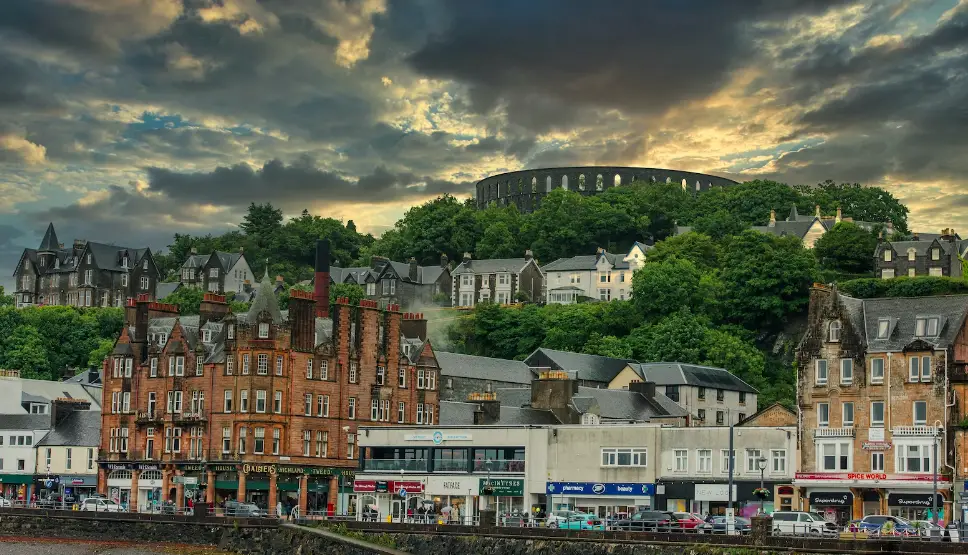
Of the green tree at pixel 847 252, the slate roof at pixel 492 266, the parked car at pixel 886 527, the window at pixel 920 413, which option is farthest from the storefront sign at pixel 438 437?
the slate roof at pixel 492 266

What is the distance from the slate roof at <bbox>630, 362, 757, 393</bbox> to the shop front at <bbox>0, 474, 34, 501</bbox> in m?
48.1

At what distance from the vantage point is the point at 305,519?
74062 millimetres

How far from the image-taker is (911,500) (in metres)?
72.7

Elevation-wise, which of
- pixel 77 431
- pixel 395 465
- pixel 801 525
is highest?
pixel 77 431

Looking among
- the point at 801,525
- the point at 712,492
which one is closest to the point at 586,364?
the point at 712,492

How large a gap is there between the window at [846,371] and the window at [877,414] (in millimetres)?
1825

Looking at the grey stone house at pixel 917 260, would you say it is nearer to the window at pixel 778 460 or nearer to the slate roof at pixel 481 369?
the slate roof at pixel 481 369

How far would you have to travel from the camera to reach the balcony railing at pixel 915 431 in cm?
7288

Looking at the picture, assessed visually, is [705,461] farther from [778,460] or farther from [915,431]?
[915,431]

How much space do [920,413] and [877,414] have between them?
2.34 m

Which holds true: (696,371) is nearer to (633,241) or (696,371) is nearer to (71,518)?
(71,518)

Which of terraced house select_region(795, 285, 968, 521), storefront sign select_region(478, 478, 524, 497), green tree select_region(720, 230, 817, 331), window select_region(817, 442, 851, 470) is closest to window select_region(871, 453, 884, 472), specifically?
terraced house select_region(795, 285, 968, 521)

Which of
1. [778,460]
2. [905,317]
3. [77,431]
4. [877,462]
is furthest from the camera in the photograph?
[77,431]

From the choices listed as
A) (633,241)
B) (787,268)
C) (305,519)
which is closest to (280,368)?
(305,519)
